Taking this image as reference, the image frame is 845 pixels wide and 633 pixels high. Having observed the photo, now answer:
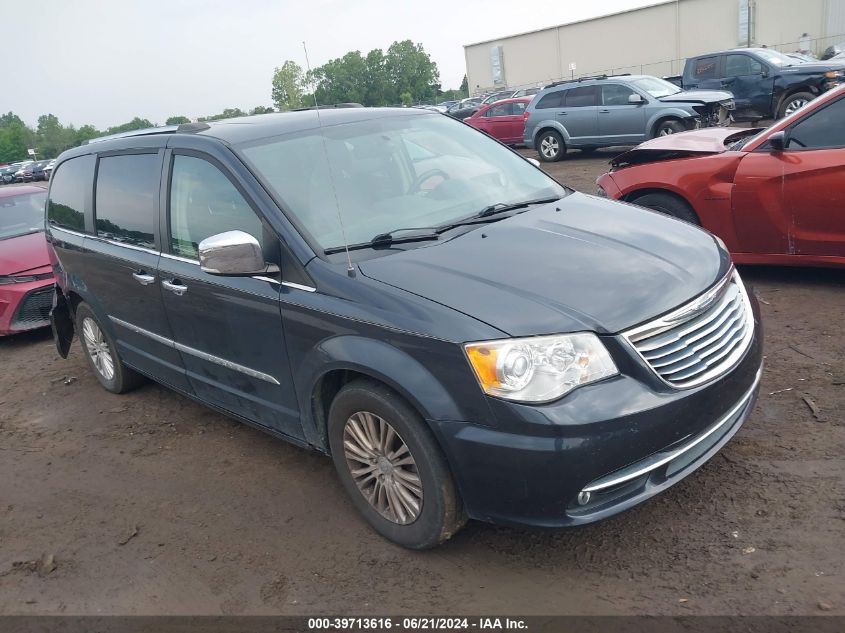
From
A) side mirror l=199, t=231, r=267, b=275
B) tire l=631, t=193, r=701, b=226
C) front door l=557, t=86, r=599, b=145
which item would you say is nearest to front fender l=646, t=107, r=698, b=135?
front door l=557, t=86, r=599, b=145

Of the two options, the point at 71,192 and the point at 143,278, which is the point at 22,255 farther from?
the point at 143,278

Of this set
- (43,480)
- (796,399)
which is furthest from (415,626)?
(43,480)

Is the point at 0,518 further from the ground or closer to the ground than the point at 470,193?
closer to the ground

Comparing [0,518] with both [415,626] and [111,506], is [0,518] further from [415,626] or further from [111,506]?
[415,626]

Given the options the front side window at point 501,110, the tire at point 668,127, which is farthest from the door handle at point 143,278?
the front side window at point 501,110

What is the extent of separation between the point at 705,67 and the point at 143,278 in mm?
17997

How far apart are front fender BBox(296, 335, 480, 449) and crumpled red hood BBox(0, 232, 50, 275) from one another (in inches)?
210

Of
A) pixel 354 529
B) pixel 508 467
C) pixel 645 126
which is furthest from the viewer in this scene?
pixel 645 126

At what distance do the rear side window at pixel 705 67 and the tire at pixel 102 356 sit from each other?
56.5ft

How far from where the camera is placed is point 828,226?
18.1ft

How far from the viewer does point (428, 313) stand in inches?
117

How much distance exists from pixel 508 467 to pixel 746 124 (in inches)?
718

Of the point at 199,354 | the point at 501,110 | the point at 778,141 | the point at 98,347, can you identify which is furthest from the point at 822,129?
the point at 501,110

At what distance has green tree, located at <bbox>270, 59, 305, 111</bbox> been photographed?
5612mm
